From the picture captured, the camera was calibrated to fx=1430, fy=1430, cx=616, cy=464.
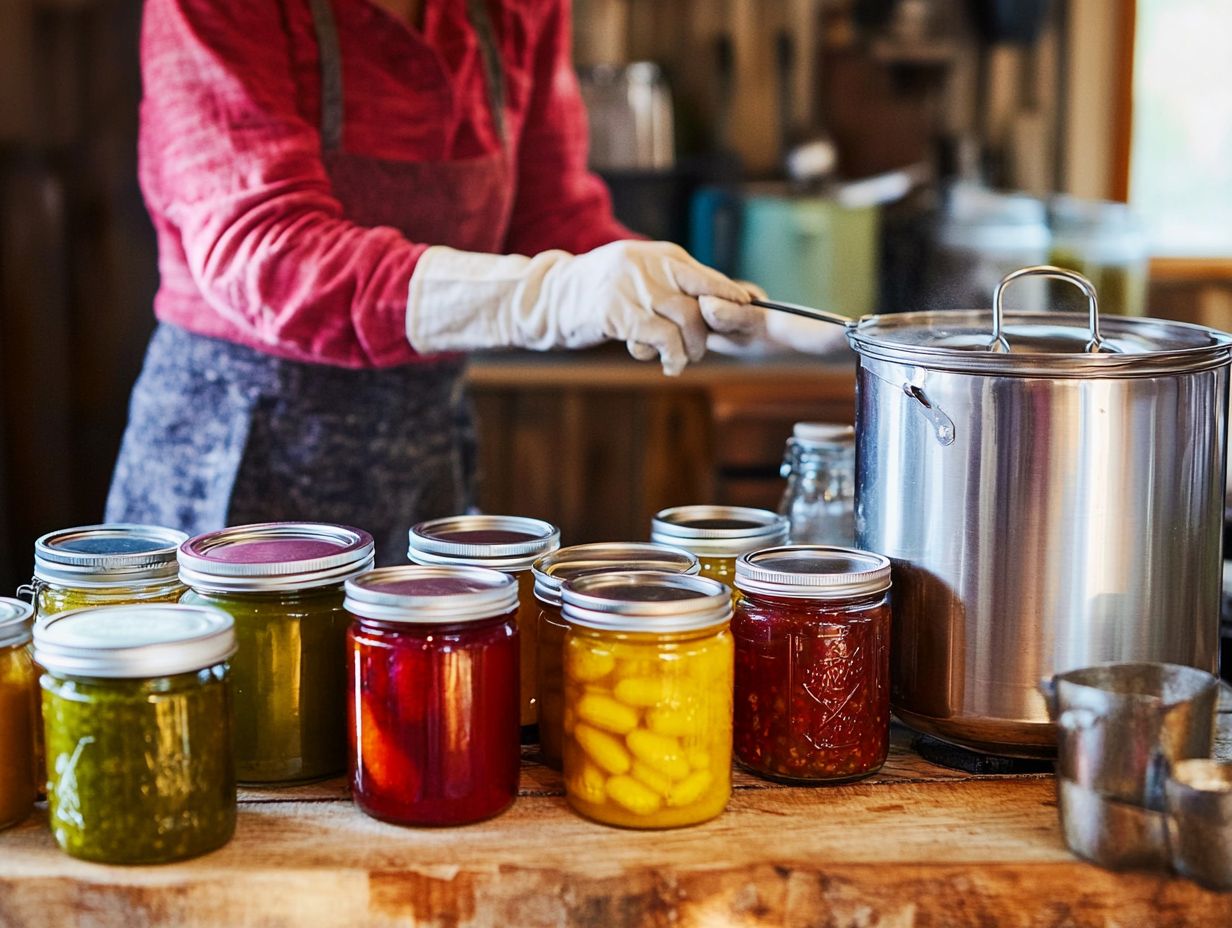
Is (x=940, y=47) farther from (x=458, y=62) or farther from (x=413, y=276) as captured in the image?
(x=413, y=276)

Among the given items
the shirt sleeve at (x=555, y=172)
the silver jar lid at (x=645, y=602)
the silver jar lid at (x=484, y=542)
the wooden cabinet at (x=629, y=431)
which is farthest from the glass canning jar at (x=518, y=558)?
the wooden cabinet at (x=629, y=431)

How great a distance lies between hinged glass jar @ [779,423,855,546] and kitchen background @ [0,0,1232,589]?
1324 millimetres

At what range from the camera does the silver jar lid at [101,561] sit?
3.42ft

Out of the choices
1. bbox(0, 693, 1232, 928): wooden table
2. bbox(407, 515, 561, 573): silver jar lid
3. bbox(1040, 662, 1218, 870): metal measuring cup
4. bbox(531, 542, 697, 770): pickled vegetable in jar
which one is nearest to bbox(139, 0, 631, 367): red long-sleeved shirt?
bbox(407, 515, 561, 573): silver jar lid

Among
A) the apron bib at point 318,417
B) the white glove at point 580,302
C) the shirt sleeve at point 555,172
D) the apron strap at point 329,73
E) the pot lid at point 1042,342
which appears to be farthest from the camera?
the shirt sleeve at point 555,172

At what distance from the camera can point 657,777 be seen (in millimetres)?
924

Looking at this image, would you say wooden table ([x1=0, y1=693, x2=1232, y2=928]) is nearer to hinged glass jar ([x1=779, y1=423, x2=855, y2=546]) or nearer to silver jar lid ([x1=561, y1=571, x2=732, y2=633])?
silver jar lid ([x1=561, y1=571, x2=732, y2=633])

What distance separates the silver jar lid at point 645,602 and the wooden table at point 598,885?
142mm

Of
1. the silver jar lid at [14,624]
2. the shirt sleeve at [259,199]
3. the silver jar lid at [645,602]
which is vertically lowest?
the silver jar lid at [14,624]

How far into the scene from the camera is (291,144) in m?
1.37

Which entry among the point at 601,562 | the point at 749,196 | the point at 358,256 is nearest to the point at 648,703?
the point at 601,562

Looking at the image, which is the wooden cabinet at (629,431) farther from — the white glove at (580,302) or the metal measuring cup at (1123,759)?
the metal measuring cup at (1123,759)

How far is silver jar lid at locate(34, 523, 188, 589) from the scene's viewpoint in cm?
104

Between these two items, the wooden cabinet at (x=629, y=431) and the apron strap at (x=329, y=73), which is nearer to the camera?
the apron strap at (x=329, y=73)
